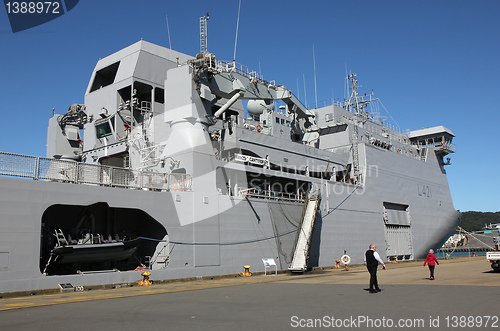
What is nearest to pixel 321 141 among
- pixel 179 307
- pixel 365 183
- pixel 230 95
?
pixel 365 183

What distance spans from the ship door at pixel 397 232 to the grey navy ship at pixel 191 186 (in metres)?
0.13

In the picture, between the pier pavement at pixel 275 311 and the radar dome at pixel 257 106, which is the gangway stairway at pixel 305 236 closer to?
the radar dome at pixel 257 106

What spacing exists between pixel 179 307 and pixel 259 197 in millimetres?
14034

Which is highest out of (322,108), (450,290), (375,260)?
(322,108)

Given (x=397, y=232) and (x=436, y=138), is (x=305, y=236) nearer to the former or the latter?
(x=397, y=232)

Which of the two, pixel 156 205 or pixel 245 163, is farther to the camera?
pixel 245 163

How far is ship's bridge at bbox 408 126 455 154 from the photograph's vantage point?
122 feet

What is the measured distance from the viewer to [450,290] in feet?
35.7

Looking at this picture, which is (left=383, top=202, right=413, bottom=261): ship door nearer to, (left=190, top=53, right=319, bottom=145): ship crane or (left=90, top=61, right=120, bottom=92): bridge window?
(left=190, top=53, right=319, bottom=145): ship crane

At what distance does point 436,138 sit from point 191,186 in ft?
90.0

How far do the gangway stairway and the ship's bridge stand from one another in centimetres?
1853

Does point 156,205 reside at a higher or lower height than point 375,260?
higher

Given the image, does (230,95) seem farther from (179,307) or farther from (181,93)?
(179,307)

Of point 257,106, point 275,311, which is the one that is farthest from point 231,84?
point 275,311
